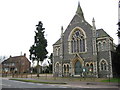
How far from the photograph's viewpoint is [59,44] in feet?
160

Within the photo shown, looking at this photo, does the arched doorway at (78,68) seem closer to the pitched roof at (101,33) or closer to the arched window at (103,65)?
the arched window at (103,65)

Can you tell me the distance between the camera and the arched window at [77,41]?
1737 inches

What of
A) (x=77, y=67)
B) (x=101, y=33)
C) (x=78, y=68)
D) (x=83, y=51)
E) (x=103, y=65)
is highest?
(x=101, y=33)

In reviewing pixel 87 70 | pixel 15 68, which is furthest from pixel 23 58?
pixel 87 70

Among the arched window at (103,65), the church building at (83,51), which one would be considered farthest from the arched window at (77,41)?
the arched window at (103,65)

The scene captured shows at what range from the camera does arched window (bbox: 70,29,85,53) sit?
44.1 m

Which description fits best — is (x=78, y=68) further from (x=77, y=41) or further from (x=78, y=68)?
(x=77, y=41)

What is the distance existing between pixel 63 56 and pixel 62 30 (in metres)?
7.63

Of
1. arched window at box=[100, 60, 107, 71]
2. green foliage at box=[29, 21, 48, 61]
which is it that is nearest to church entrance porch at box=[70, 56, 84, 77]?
arched window at box=[100, 60, 107, 71]

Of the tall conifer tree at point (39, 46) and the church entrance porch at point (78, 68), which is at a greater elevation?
the tall conifer tree at point (39, 46)

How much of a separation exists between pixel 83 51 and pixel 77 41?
341 cm

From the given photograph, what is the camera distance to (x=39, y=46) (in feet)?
168

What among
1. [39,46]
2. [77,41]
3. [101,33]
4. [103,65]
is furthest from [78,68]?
[39,46]

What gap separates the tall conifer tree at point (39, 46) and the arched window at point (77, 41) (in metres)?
10.4
